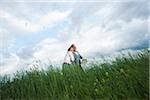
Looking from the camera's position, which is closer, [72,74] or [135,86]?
[135,86]

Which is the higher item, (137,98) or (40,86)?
(40,86)

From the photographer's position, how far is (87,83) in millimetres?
7574

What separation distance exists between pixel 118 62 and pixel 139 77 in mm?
1622

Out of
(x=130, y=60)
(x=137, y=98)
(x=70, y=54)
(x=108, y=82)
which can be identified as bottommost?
(x=137, y=98)

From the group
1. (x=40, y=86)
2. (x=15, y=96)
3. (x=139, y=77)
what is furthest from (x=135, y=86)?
(x=15, y=96)

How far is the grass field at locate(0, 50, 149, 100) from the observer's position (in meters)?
6.48

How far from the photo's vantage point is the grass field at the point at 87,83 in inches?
255

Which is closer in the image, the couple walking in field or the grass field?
the grass field

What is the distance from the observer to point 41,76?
9.16 metres

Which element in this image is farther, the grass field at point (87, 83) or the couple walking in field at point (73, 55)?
the couple walking in field at point (73, 55)

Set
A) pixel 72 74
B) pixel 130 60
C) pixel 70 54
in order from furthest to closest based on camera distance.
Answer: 1. pixel 70 54
2. pixel 72 74
3. pixel 130 60

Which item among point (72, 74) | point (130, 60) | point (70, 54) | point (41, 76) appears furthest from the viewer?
point (70, 54)

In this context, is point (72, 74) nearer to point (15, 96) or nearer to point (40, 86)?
point (40, 86)

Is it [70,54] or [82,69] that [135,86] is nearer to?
[82,69]
